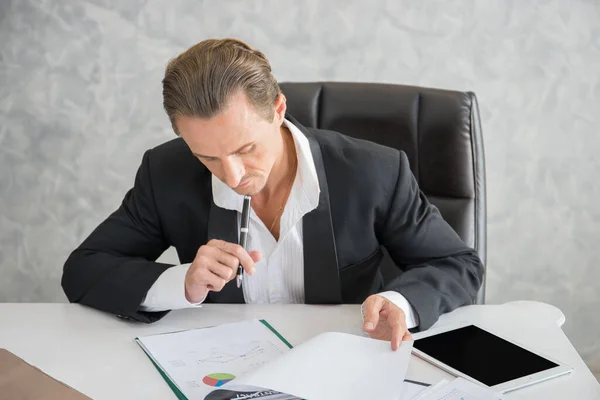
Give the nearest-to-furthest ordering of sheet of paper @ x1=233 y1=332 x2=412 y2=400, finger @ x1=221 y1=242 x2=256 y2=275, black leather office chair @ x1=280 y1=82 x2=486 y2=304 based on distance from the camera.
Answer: sheet of paper @ x1=233 y1=332 x2=412 y2=400, finger @ x1=221 y1=242 x2=256 y2=275, black leather office chair @ x1=280 y1=82 x2=486 y2=304

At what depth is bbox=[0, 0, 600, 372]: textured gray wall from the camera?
Answer: 2320 millimetres

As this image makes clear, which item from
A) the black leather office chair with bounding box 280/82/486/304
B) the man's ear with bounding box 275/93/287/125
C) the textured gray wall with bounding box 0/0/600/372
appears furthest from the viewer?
the textured gray wall with bounding box 0/0/600/372

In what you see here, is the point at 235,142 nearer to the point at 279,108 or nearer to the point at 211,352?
the point at 279,108

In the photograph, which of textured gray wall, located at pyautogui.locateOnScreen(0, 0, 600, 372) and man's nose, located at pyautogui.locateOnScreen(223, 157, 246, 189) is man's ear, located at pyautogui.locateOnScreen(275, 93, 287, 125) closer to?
man's nose, located at pyautogui.locateOnScreen(223, 157, 246, 189)

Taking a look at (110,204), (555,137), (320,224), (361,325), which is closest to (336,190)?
(320,224)

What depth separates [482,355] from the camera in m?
1.13

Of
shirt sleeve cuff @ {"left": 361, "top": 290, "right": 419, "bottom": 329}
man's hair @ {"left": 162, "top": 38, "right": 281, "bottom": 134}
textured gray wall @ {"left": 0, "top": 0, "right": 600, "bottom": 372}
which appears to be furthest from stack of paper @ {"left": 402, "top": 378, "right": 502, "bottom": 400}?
textured gray wall @ {"left": 0, "top": 0, "right": 600, "bottom": 372}

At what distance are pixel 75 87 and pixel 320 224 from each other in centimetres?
141

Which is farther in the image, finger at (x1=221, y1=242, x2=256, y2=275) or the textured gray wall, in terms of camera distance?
the textured gray wall

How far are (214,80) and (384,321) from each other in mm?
512

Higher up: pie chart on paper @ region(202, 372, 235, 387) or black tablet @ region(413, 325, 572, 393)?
pie chart on paper @ region(202, 372, 235, 387)

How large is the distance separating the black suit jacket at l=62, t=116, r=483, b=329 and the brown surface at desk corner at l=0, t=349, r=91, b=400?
0.29 metres

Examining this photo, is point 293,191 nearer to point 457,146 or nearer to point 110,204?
point 457,146

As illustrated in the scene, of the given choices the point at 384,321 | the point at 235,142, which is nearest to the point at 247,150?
the point at 235,142
